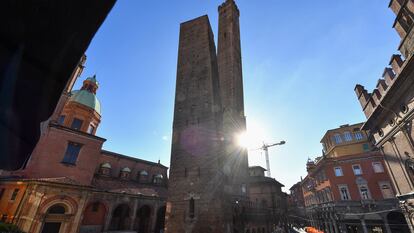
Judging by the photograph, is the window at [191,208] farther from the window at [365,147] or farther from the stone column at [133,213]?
the window at [365,147]

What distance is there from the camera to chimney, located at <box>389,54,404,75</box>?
10734 mm

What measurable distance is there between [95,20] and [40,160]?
2685 cm

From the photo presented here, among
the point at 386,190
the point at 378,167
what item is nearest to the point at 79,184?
the point at 386,190

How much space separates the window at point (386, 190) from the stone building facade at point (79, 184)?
30640 mm

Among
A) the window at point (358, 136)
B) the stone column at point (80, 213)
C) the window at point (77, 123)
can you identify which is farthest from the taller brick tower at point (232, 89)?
the window at point (77, 123)

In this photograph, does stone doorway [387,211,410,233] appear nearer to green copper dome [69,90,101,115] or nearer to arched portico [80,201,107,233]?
arched portico [80,201,107,233]

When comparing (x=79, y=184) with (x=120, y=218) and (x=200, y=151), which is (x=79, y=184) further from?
(x=200, y=151)

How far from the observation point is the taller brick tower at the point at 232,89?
23.5m

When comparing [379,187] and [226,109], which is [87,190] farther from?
[379,187]

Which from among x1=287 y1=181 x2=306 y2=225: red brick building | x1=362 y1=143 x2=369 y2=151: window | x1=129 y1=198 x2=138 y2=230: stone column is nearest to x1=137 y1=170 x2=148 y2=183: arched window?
x1=129 y1=198 x2=138 y2=230: stone column

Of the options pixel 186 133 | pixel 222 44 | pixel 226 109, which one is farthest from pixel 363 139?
pixel 186 133

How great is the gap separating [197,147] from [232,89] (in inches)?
551

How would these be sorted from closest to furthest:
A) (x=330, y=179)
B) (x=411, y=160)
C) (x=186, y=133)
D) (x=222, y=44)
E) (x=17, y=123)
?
(x=17, y=123)
(x=411, y=160)
(x=186, y=133)
(x=330, y=179)
(x=222, y=44)

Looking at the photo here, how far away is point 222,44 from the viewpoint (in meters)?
32.3
